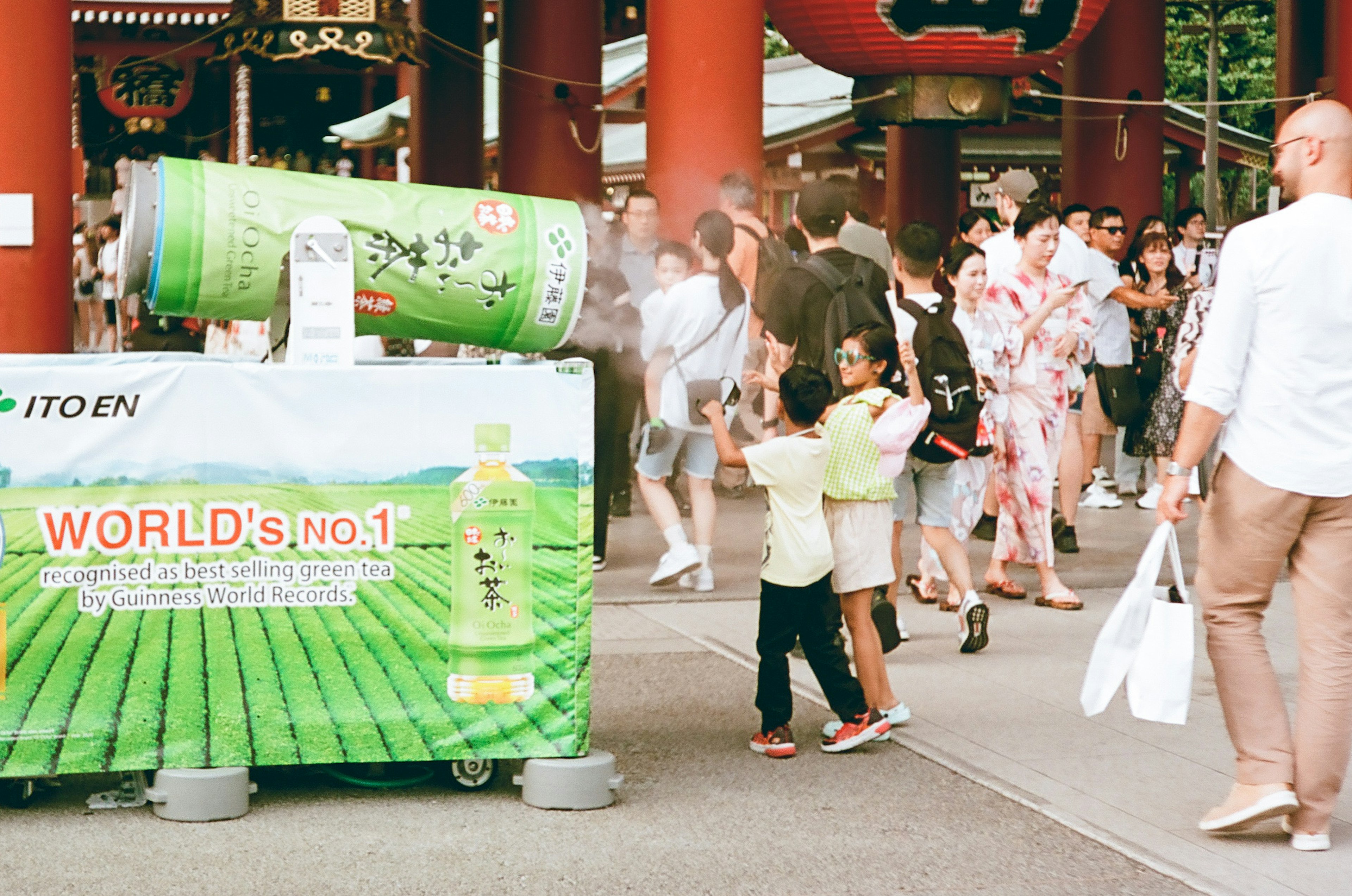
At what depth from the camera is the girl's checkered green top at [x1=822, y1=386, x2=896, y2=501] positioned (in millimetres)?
5836

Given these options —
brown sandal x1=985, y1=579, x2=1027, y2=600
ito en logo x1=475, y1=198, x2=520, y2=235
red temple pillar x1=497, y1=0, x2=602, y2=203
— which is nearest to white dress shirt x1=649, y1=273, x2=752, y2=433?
brown sandal x1=985, y1=579, x2=1027, y2=600

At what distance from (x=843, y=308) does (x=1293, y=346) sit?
2.61 metres

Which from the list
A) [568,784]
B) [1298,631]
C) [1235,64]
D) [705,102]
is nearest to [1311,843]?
[1298,631]

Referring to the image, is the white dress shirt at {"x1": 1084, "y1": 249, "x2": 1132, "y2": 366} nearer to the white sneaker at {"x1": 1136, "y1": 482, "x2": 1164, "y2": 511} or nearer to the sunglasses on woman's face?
the white sneaker at {"x1": 1136, "y1": 482, "x2": 1164, "y2": 511}

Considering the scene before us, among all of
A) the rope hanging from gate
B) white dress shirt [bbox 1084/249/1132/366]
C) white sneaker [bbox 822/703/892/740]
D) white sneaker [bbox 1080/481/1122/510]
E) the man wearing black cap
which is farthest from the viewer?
the rope hanging from gate

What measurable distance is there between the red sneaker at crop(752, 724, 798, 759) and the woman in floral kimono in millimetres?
2910

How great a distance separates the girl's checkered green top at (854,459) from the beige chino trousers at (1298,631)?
1.30 metres

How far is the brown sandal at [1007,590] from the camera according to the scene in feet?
27.8

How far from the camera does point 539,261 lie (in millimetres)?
5258

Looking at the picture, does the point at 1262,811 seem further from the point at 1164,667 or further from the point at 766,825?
the point at 766,825

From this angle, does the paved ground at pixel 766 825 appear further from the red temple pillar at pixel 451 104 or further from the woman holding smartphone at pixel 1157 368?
the red temple pillar at pixel 451 104

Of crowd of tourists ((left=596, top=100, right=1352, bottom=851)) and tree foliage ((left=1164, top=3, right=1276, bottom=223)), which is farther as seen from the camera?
tree foliage ((left=1164, top=3, right=1276, bottom=223))

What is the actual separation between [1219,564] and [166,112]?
19.1 metres

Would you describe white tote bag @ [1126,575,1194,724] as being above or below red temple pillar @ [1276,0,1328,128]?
below
